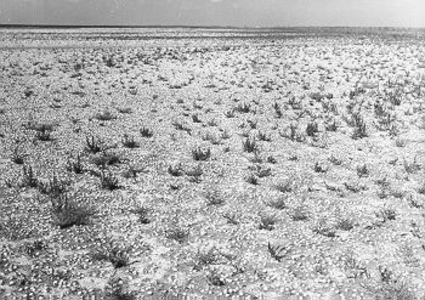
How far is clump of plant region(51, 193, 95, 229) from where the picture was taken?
8547 mm

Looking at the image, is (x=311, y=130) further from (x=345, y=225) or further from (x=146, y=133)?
(x=345, y=225)

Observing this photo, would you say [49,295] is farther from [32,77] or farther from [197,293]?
[32,77]

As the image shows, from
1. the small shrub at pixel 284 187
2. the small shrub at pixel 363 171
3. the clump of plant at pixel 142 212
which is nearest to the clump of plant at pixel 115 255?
the clump of plant at pixel 142 212

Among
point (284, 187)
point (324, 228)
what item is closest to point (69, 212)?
point (284, 187)

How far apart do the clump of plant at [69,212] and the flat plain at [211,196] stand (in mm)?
36

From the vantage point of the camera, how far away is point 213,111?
61.3 ft

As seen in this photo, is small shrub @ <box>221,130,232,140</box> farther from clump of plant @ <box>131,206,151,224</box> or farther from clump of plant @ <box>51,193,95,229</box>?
clump of plant @ <box>51,193,95,229</box>

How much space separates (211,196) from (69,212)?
3.17 metres

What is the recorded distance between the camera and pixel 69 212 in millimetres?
8719

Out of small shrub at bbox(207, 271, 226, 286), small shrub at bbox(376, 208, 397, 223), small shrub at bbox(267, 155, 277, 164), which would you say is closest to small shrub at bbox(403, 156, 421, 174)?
small shrub at bbox(376, 208, 397, 223)

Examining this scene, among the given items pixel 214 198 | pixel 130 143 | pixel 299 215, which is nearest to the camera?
pixel 299 215

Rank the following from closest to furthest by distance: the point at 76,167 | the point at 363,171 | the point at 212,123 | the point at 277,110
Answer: the point at 76,167, the point at 363,171, the point at 212,123, the point at 277,110

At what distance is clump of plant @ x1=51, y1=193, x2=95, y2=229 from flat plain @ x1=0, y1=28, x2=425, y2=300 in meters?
0.04

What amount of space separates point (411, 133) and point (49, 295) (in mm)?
13485
